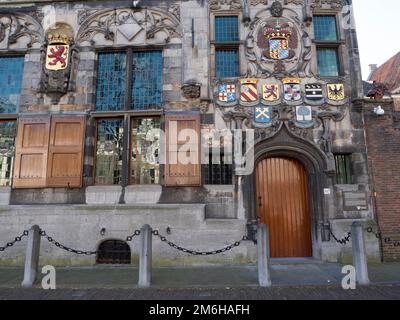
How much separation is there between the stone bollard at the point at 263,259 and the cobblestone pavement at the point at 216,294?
0.20 meters

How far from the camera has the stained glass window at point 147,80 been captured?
8.71m

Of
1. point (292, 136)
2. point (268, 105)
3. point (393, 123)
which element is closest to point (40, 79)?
point (268, 105)

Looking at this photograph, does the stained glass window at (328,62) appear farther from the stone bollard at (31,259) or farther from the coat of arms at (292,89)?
the stone bollard at (31,259)

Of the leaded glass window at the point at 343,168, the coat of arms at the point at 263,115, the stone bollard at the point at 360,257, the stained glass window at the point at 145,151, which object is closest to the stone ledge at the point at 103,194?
the stained glass window at the point at 145,151

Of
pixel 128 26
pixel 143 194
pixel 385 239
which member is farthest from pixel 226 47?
pixel 385 239

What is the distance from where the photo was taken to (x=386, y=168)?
8.12 metres

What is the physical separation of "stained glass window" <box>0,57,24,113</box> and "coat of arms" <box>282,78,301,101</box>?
7.74 metres

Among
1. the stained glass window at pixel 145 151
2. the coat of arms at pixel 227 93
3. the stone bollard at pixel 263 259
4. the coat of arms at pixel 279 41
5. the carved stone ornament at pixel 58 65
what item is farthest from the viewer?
the coat of arms at pixel 279 41

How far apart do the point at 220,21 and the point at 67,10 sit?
4.69 meters

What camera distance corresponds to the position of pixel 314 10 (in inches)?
356

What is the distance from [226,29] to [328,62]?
321 centimetres

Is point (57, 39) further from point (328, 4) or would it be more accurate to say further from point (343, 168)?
point (343, 168)

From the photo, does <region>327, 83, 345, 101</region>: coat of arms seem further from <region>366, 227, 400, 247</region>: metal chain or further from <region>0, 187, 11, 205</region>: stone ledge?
<region>0, 187, 11, 205</region>: stone ledge

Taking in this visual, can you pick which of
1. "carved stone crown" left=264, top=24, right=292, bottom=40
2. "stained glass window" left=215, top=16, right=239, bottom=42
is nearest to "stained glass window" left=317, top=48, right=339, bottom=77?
"carved stone crown" left=264, top=24, right=292, bottom=40
